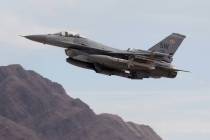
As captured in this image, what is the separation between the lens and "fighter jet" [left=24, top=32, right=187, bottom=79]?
73.1 m

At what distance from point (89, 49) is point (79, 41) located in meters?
1.62

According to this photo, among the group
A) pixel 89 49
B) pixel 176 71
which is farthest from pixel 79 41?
pixel 176 71

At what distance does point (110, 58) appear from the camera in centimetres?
7256

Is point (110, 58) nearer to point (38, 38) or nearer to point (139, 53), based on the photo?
point (139, 53)

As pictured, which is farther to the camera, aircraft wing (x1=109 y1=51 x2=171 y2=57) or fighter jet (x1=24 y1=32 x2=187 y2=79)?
aircraft wing (x1=109 y1=51 x2=171 y2=57)

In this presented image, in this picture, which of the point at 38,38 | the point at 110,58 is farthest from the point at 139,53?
the point at 38,38

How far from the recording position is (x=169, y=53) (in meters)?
80.8

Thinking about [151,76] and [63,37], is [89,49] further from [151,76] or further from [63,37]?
[151,76]

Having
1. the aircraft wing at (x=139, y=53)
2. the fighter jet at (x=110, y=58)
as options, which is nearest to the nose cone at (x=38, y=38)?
the fighter jet at (x=110, y=58)

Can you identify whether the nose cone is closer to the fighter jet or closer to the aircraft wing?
the fighter jet

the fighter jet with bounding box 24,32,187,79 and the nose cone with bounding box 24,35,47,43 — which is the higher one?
the nose cone with bounding box 24,35,47,43

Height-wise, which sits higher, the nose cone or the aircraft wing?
the nose cone

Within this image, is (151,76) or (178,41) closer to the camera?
(151,76)

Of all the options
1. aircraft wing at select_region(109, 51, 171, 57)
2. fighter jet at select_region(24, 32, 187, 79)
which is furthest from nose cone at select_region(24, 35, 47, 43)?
aircraft wing at select_region(109, 51, 171, 57)
